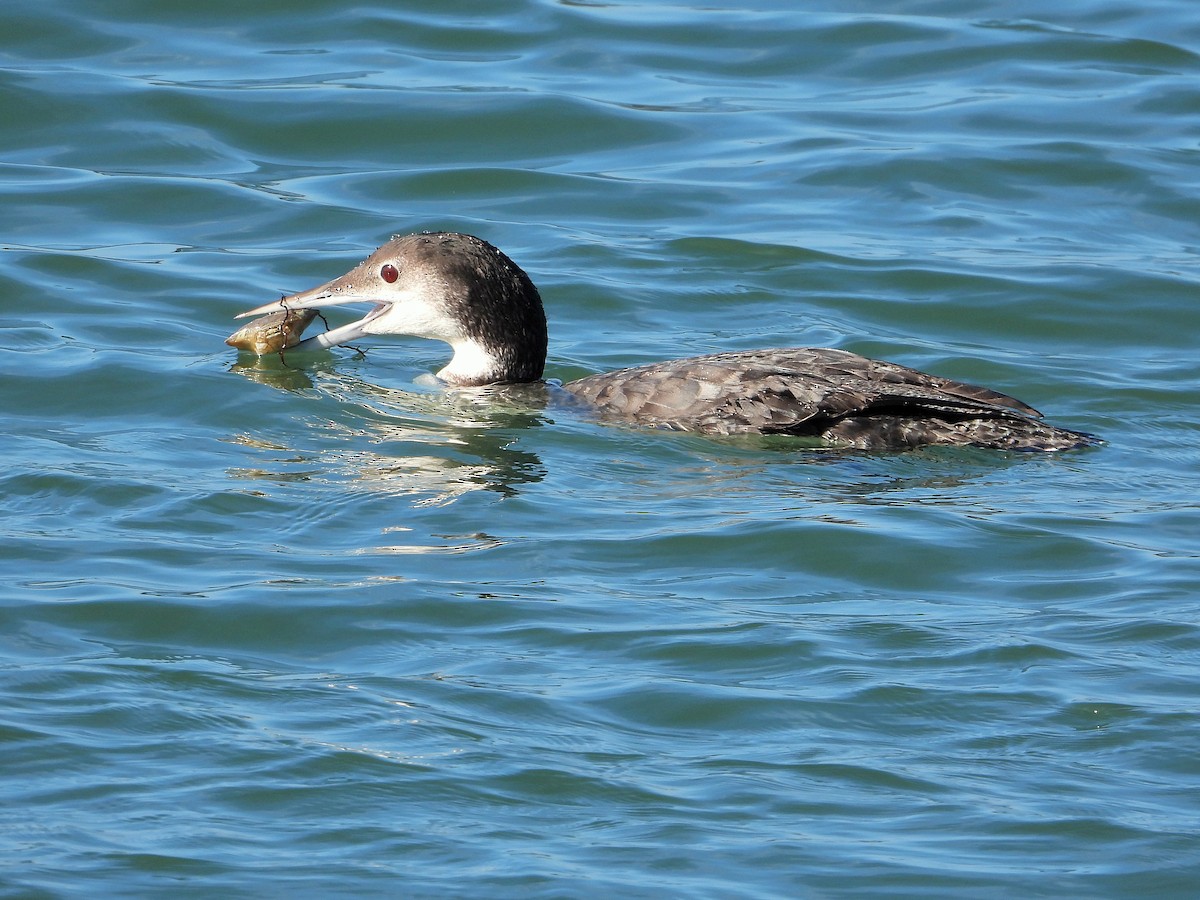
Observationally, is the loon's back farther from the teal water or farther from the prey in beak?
the prey in beak

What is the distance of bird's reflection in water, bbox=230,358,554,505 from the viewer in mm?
8383

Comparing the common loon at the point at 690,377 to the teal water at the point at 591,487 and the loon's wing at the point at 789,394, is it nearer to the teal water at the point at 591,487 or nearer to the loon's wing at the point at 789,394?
the loon's wing at the point at 789,394

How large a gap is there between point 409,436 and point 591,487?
1162 millimetres

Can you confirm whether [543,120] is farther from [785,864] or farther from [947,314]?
[785,864]

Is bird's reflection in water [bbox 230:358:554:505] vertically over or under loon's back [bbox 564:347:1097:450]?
under

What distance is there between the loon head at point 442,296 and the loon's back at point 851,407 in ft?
4.35

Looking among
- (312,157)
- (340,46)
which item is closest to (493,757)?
(312,157)

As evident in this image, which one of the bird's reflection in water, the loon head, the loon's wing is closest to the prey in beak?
the loon head

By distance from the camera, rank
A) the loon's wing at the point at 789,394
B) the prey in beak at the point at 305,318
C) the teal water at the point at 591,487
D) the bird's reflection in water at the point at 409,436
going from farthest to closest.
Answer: the prey in beak at the point at 305,318, the loon's wing at the point at 789,394, the bird's reflection in water at the point at 409,436, the teal water at the point at 591,487

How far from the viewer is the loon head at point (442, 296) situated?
9.84 meters

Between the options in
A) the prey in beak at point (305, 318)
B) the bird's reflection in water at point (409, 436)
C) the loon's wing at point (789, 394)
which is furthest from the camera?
the prey in beak at point (305, 318)

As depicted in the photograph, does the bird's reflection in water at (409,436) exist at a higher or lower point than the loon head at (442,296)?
lower

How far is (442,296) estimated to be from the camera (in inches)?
388

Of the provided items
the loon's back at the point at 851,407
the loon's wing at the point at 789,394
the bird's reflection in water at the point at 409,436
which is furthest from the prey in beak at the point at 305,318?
the loon's back at the point at 851,407
